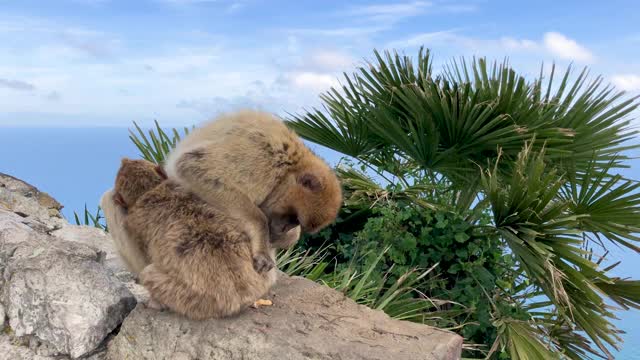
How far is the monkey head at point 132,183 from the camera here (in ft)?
9.51

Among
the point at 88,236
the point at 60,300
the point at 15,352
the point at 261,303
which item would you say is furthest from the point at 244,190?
the point at 88,236

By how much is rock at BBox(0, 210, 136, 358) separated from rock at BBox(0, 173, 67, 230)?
1552 millimetres

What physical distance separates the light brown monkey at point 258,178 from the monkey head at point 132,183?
176 millimetres

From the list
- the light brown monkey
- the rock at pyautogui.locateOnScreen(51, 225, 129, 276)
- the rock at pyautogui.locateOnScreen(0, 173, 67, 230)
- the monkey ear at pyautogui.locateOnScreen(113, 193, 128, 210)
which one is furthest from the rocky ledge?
the rock at pyautogui.locateOnScreen(0, 173, 67, 230)

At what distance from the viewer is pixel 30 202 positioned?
17.8 ft

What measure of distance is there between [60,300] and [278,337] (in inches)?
46.5

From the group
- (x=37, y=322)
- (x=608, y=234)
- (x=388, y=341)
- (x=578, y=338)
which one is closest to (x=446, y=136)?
(x=608, y=234)

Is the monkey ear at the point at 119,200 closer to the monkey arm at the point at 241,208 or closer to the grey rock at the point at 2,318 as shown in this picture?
the monkey arm at the point at 241,208

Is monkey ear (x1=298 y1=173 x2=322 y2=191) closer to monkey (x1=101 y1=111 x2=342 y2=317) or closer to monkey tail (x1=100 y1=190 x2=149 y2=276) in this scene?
monkey (x1=101 y1=111 x2=342 y2=317)

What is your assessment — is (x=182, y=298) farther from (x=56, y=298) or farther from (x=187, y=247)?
(x=56, y=298)

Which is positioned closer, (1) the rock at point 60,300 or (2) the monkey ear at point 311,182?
(2) the monkey ear at point 311,182

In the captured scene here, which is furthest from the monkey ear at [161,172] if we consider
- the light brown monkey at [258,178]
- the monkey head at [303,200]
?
the monkey head at [303,200]

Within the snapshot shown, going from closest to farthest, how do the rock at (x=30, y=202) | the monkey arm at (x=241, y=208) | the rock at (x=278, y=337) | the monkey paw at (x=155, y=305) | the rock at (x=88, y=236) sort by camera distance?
the monkey arm at (x=241, y=208), the rock at (x=278, y=337), the monkey paw at (x=155, y=305), the rock at (x=88, y=236), the rock at (x=30, y=202)

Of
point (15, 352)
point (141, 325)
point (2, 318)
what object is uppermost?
point (141, 325)
